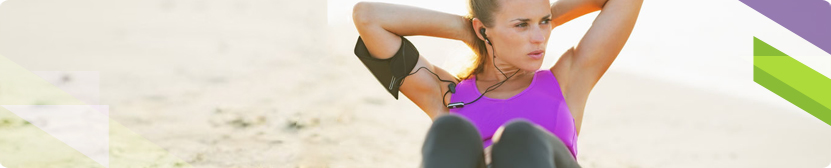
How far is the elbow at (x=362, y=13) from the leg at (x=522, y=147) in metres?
0.80

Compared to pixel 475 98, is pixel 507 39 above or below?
above

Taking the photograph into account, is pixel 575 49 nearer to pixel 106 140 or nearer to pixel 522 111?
pixel 522 111

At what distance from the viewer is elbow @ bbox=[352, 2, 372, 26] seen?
2217 mm

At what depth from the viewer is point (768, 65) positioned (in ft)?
13.8

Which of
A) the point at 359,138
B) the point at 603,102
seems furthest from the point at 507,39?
the point at 603,102

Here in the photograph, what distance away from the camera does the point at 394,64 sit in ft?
7.24

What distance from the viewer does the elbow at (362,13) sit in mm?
2217

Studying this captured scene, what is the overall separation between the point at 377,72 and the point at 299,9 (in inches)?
128

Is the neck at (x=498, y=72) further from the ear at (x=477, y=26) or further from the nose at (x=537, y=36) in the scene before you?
the nose at (x=537, y=36)

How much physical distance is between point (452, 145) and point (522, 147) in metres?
0.14

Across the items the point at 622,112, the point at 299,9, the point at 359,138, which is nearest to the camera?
the point at 359,138

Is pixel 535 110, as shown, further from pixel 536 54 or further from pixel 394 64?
pixel 394 64
